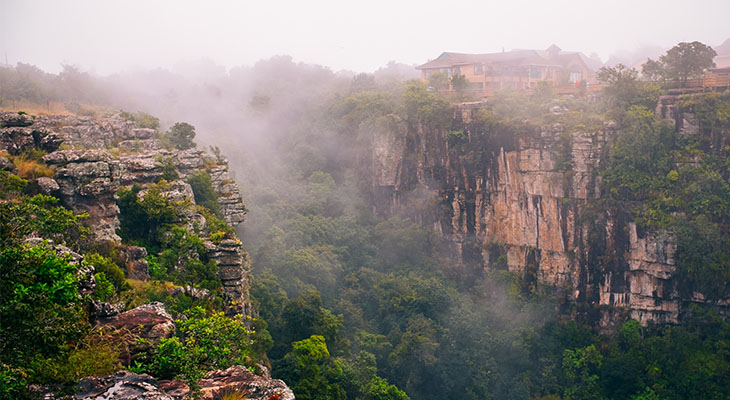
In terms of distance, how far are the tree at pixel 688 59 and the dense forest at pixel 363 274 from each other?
2.54m

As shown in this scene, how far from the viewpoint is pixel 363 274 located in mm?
42625

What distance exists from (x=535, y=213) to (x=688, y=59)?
568 inches

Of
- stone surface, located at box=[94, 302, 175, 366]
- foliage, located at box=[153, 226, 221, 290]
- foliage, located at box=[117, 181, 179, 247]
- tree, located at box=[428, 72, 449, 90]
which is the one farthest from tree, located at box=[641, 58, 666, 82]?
stone surface, located at box=[94, 302, 175, 366]

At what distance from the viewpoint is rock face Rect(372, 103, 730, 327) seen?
1544 inches

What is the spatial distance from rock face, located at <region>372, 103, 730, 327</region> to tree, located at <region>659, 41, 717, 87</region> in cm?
396

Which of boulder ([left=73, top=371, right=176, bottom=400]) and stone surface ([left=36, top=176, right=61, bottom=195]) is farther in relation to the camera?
stone surface ([left=36, top=176, right=61, bottom=195])

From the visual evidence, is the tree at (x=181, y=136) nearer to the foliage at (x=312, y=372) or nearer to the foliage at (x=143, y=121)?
the foliage at (x=143, y=121)

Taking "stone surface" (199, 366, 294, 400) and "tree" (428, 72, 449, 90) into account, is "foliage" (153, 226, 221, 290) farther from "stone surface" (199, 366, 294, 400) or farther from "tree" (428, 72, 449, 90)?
"tree" (428, 72, 449, 90)

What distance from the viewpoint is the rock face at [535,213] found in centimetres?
3922

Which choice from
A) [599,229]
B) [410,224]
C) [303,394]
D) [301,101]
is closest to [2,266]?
[303,394]

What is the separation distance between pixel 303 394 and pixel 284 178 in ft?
100

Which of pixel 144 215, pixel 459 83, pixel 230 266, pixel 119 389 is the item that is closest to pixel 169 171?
pixel 144 215

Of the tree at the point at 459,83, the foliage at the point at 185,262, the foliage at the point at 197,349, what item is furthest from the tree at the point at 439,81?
the foliage at the point at 197,349

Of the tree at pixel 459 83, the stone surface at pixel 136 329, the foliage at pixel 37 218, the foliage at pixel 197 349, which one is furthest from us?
the tree at pixel 459 83
